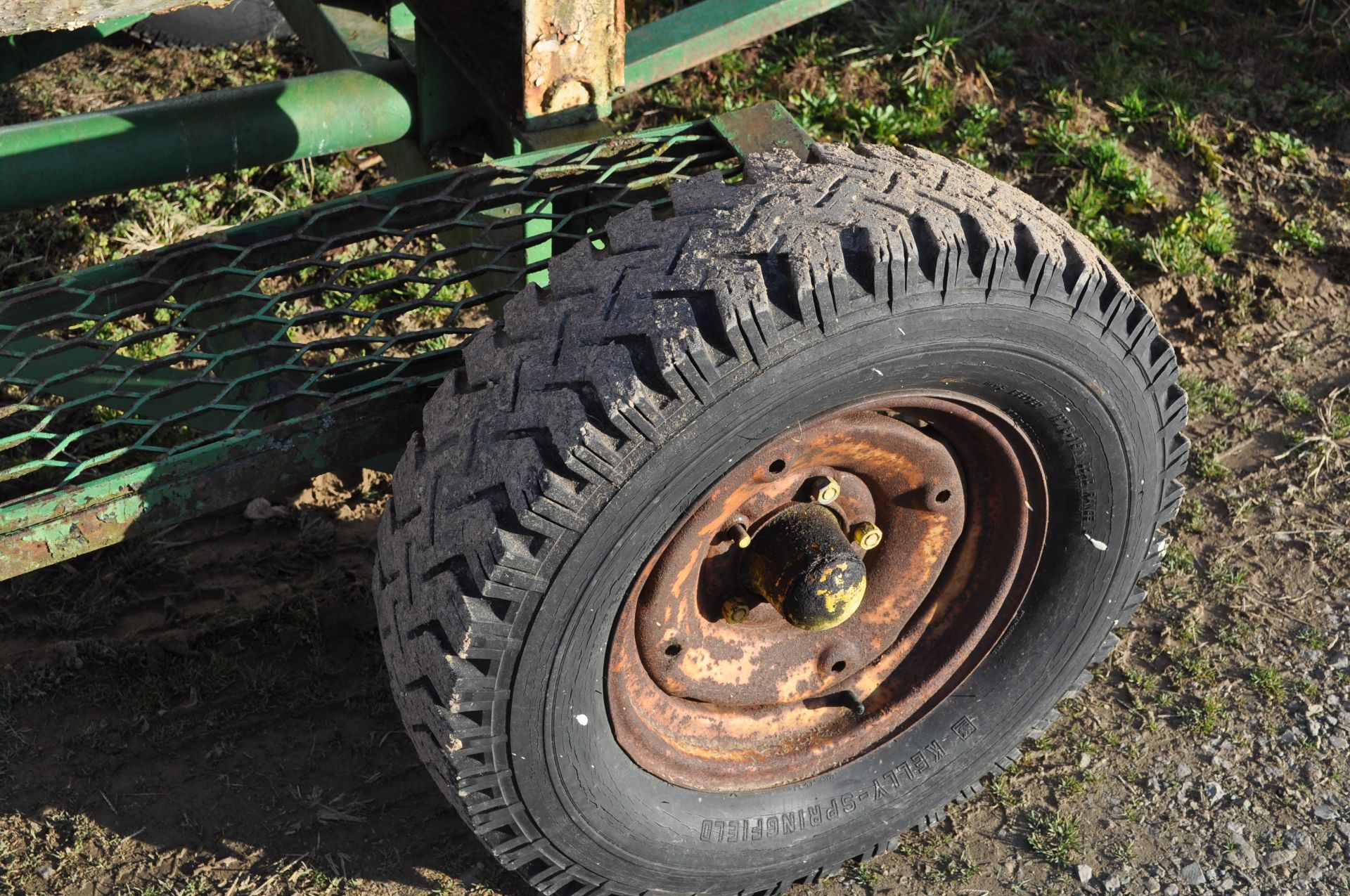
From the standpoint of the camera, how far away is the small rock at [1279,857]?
9.66 feet

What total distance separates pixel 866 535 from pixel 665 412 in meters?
0.74

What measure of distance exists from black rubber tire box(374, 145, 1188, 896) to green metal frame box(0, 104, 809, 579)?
249 mm

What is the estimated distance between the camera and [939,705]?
2.78 metres

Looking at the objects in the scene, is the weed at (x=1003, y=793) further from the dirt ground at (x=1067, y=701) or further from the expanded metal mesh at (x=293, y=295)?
the expanded metal mesh at (x=293, y=295)

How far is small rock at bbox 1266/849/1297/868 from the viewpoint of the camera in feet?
9.66

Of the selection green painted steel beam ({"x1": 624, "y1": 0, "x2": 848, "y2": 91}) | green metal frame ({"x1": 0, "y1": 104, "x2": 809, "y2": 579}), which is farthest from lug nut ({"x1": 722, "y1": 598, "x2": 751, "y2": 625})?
green painted steel beam ({"x1": 624, "y1": 0, "x2": 848, "y2": 91})

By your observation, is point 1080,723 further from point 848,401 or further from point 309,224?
point 309,224

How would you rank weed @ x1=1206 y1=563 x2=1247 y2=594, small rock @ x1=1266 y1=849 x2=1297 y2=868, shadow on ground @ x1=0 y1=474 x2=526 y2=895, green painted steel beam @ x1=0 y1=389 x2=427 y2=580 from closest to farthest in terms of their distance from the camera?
green painted steel beam @ x1=0 y1=389 x2=427 y2=580 → shadow on ground @ x1=0 y1=474 x2=526 y2=895 → small rock @ x1=1266 y1=849 x2=1297 y2=868 → weed @ x1=1206 y1=563 x2=1247 y2=594

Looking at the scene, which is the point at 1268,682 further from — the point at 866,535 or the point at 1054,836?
the point at 866,535

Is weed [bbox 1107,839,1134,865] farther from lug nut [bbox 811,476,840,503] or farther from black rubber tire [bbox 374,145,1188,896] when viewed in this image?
lug nut [bbox 811,476,840,503]

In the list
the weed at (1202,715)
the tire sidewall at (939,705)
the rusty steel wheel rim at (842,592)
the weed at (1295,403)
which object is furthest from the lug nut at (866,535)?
the weed at (1295,403)

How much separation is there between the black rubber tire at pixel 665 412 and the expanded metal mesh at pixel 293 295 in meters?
0.33

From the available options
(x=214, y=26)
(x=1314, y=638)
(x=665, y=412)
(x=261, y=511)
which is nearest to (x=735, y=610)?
(x=665, y=412)

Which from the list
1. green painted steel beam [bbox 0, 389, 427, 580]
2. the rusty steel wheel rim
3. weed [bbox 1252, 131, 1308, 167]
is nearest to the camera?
green painted steel beam [bbox 0, 389, 427, 580]
